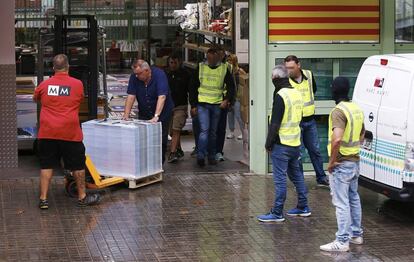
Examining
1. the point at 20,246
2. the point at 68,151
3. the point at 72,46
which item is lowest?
the point at 20,246

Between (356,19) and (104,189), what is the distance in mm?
4292

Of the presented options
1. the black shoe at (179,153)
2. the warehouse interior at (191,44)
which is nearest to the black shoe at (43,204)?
the warehouse interior at (191,44)

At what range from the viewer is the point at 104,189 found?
10828 mm

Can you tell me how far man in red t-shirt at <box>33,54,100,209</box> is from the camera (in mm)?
9633

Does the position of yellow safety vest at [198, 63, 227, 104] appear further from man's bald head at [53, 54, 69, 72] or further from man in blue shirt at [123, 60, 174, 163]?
man's bald head at [53, 54, 69, 72]

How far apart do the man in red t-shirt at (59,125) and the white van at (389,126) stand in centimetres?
331

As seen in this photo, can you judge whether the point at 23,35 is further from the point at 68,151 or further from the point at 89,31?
the point at 68,151

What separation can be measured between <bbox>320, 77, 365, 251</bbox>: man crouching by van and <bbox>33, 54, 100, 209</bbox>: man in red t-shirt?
10.4ft

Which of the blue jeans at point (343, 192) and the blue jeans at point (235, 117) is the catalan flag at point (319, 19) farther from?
the blue jeans at point (343, 192)

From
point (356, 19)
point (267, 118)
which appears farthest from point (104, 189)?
point (356, 19)

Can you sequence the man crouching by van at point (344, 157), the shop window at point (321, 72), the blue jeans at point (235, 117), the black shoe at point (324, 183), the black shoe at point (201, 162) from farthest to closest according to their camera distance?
the blue jeans at point (235, 117) → the black shoe at point (201, 162) → the shop window at point (321, 72) → the black shoe at point (324, 183) → the man crouching by van at point (344, 157)

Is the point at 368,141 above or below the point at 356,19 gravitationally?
below

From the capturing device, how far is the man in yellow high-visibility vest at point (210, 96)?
12352 mm

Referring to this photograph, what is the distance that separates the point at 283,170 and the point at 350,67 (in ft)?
11.3
